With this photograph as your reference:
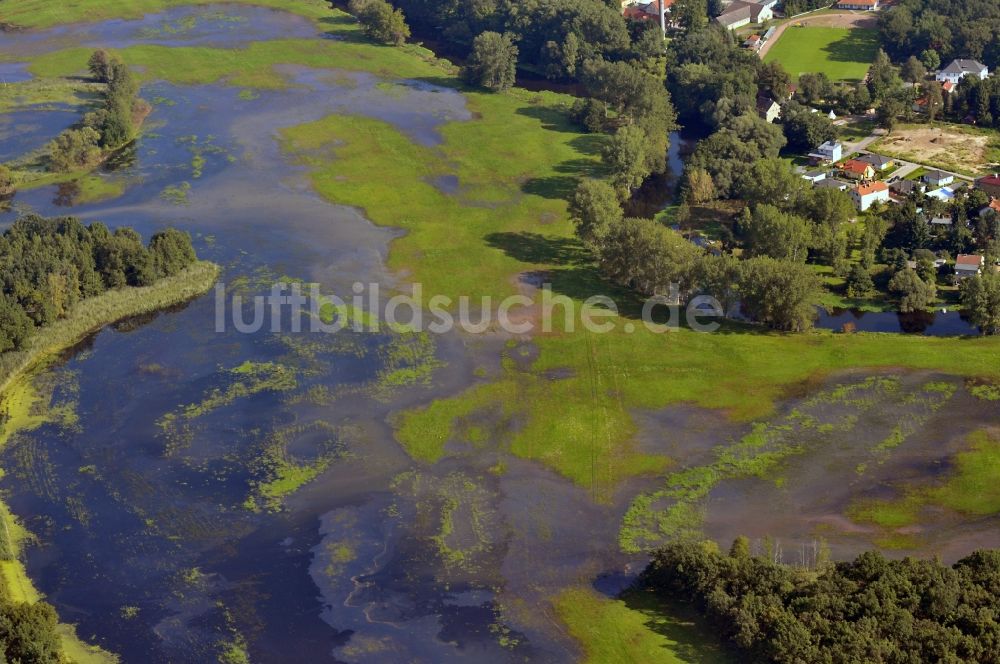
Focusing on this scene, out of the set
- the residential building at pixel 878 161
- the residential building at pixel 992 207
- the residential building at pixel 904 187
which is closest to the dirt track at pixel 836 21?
the residential building at pixel 878 161

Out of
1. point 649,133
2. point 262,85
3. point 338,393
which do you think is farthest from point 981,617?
point 262,85

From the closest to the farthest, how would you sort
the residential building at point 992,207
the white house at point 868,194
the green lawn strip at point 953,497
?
the green lawn strip at point 953,497 → the residential building at point 992,207 → the white house at point 868,194

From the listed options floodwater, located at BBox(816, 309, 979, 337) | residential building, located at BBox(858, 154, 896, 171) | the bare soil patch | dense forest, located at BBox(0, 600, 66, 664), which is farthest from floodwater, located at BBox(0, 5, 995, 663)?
the bare soil patch

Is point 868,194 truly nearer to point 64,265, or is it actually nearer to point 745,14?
point 745,14

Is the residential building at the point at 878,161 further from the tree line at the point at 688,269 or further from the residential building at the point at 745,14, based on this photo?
the residential building at the point at 745,14

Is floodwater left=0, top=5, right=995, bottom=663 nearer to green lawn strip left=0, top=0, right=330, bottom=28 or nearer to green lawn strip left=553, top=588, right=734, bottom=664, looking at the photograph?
green lawn strip left=553, top=588, right=734, bottom=664

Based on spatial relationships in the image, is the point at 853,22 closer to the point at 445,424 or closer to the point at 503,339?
the point at 503,339

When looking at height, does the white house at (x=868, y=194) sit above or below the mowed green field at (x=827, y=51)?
below
